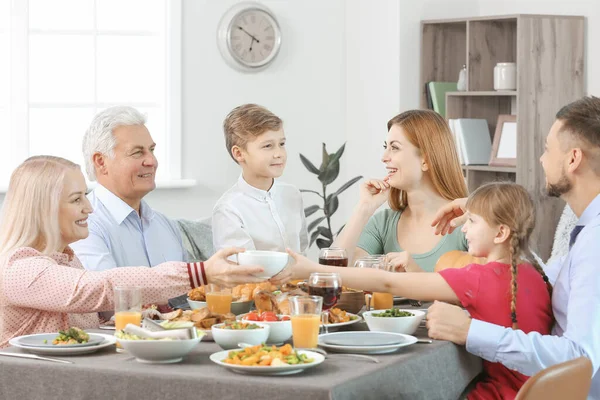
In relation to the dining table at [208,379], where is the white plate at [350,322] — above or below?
above

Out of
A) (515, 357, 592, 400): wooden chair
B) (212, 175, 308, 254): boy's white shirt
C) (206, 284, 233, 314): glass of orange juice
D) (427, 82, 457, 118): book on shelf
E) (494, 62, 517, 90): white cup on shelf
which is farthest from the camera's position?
(427, 82, 457, 118): book on shelf

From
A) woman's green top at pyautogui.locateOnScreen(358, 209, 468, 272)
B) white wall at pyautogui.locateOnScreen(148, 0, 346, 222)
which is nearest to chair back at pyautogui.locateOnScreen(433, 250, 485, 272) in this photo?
woman's green top at pyautogui.locateOnScreen(358, 209, 468, 272)

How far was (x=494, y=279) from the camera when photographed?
253 centimetres

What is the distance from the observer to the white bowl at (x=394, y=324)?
2416 millimetres

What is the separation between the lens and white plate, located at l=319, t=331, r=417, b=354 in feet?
7.21

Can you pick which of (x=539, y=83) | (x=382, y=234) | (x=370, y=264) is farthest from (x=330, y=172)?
(x=370, y=264)

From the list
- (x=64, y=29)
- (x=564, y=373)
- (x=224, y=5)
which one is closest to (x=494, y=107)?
(x=224, y=5)

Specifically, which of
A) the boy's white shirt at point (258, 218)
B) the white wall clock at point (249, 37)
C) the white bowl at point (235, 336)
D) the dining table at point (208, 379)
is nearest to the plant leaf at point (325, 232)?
the white wall clock at point (249, 37)

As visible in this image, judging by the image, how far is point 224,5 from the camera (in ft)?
20.5

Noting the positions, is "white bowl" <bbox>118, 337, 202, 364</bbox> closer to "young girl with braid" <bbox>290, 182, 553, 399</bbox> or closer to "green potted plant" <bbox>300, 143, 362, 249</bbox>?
"young girl with braid" <bbox>290, 182, 553, 399</bbox>

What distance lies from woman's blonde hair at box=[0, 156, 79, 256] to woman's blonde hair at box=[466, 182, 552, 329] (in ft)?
3.71

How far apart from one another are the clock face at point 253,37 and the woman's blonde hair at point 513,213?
12.8 ft

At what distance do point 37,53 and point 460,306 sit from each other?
4097 mm

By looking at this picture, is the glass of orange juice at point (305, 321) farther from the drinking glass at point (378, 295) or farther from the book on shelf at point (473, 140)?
the book on shelf at point (473, 140)
